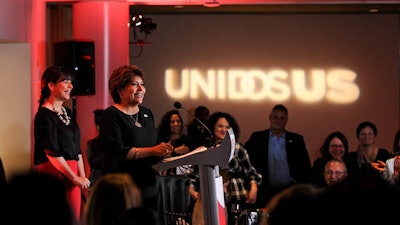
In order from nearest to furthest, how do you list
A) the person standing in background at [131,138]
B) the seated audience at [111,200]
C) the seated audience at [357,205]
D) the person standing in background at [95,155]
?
the seated audience at [357,205], the seated audience at [111,200], the person standing in background at [131,138], the person standing in background at [95,155]

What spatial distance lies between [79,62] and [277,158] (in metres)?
2.15

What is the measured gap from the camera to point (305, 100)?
11.8 m

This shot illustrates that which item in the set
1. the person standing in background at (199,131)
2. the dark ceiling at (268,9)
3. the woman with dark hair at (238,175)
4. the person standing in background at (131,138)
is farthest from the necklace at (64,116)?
the dark ceiling at (268,9)

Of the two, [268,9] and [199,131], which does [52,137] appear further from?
[268,9]

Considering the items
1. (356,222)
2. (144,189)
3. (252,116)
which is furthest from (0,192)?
(252,116)

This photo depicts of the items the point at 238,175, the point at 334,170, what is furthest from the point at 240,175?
the point at 334,170

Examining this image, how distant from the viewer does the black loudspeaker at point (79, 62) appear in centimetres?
778

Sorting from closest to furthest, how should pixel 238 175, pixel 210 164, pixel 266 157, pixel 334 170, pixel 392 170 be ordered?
pixel 210 164 < pixel 392 170 < pixel 334 170 < pixel 238 175 < pixel 266 157

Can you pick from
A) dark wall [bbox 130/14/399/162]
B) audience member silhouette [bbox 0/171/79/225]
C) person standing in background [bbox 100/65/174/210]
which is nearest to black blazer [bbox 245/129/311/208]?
dark wall [bbox 130/14/399/162]

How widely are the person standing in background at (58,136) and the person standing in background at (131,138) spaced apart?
66 cm

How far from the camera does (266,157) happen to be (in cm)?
880

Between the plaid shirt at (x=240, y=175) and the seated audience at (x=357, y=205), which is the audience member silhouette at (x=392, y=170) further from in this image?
the seated audience at (x=357, y=205)

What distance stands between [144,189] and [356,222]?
363cm

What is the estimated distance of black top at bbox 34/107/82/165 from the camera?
5.74 meters
